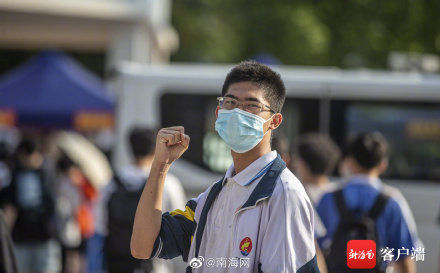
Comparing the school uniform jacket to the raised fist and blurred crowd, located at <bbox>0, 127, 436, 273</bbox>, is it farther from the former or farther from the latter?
blurred crowd, located at <bbox>0, 127, 436, 273</bbox>

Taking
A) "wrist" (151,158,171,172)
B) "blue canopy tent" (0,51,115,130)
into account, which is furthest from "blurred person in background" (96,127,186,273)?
"blue canopy tent" (0,51,115,130)

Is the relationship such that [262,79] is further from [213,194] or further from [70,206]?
[70,206]

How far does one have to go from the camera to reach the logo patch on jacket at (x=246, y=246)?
2494mm

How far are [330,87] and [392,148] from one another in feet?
3.42

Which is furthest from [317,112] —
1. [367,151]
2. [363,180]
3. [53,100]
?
[53,100]

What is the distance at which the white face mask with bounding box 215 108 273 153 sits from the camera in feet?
8.79

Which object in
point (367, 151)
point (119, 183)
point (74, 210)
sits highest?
point (367, 151)

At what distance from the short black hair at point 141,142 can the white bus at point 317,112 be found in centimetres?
318

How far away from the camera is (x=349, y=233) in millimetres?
3975

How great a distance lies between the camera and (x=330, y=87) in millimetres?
8312

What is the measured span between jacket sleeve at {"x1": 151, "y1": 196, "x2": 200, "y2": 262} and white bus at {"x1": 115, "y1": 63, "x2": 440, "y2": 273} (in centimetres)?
537

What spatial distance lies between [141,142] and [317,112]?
146 inches

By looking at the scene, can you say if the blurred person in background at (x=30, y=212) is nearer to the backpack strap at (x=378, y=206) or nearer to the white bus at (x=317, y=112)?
the white bus at (x=317, y=112)

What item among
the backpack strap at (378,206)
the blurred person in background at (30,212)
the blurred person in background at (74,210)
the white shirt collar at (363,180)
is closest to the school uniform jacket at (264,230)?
the backpack strap at (378,206)
